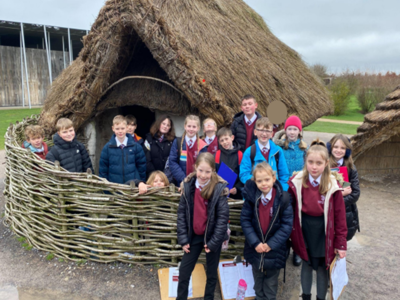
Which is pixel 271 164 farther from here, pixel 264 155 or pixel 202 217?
pixel 202 217

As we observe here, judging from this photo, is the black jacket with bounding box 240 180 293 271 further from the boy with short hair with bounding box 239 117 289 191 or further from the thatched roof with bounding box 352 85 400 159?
the thatched roof with bounding box 352 85 400 159

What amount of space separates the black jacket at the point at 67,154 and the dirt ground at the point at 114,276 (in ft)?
3.95

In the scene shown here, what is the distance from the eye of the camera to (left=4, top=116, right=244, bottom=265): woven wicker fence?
3.58 meters

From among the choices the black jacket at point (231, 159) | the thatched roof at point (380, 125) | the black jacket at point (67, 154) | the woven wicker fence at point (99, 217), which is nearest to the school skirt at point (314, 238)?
the woven wicker fence at point (99, 217)

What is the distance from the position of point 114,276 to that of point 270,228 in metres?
1.99

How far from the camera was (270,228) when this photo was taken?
2867 mm

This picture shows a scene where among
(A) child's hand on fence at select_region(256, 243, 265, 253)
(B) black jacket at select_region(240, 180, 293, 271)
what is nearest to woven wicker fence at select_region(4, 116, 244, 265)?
(B) black jacket at select_region(240, 180, 293, 271)

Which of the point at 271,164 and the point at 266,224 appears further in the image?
the point at 271,164

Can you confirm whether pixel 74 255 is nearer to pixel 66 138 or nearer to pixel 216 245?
pixel 66 138

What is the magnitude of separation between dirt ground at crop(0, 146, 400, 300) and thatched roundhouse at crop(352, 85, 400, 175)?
2.59 metres

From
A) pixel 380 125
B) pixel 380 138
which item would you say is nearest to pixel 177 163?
pixel 380 125

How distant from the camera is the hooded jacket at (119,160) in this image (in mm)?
4102

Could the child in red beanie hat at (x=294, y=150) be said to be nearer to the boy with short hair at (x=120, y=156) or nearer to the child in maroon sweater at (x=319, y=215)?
the child in maroon sweater at (x=319, y=215)

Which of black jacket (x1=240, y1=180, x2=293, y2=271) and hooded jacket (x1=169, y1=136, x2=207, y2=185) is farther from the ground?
hooded jacket (x1=169, y1=136, x2=207, y2=185)
